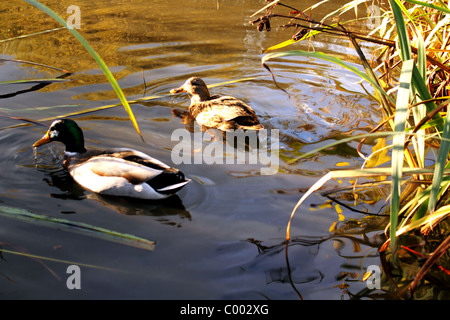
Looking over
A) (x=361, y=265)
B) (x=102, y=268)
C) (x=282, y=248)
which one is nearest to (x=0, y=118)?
(x=102, y=268)

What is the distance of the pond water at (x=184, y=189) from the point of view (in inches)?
133

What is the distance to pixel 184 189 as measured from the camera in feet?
15.3

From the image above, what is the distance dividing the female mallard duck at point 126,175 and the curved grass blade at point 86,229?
82cm

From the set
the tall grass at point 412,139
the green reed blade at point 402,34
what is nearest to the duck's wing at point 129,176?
the tall grass at point 412,139

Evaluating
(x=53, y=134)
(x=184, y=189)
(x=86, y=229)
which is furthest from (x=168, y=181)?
(x=53, y=134)

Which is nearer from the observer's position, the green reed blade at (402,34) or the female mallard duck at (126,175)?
the green reed blade at (402,34)

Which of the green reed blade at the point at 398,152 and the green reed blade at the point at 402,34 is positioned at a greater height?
the green reed blade at the point at 402,34

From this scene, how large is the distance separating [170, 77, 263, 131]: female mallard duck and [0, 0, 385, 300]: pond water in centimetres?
26

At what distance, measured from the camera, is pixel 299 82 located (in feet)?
24.1

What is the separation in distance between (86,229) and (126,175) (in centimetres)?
92

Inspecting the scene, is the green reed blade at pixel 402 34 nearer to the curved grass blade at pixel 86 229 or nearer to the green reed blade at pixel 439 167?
the green reed blade at pixel 439 167

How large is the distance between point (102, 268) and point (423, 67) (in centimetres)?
248

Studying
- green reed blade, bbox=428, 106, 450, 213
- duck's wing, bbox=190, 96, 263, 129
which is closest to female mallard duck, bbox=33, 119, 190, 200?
duck's wing, bbox=190, 96, 263, 129

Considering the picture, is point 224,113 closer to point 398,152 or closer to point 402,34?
point 402,34
